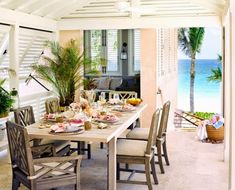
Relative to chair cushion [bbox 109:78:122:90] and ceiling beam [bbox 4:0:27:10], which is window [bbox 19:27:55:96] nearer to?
ceiling beam [bbox 4:0:27:10]

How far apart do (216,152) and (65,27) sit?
4001 mm

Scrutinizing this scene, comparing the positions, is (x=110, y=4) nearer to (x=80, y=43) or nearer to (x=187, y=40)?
(x=80, y=43)

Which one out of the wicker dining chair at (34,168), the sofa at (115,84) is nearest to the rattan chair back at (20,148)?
the wicker dining chair at (34,168)

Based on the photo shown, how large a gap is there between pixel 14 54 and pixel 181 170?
11.0 ft

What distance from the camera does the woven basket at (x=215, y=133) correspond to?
6773mm

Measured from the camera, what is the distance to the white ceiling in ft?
22.5

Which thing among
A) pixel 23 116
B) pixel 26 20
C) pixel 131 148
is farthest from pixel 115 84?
pixel 131 148

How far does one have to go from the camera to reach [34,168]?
3.50m

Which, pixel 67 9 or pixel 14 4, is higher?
pixel 67 9

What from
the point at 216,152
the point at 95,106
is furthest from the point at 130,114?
the point at 216,152

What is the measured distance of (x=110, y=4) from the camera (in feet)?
25.0

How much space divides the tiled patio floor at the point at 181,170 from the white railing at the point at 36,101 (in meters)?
1.16

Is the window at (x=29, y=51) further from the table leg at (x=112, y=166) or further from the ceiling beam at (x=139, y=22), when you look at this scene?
the table leg at (x=112, y=166)

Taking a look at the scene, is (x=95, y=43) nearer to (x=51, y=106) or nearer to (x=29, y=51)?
(x=29, y=51)
